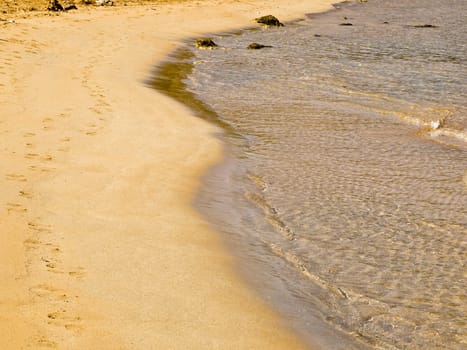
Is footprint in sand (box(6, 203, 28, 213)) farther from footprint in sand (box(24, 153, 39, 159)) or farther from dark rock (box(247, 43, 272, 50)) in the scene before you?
dark rock (box(247, 43, 272, 50))

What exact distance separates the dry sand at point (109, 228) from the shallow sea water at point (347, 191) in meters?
0.40

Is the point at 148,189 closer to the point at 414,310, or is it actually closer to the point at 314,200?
the point at 314,200

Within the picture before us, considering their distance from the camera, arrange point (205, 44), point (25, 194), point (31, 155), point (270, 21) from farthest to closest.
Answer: point (270, 21) → point (205, 44) → point (31, 155) → point (25, 194)

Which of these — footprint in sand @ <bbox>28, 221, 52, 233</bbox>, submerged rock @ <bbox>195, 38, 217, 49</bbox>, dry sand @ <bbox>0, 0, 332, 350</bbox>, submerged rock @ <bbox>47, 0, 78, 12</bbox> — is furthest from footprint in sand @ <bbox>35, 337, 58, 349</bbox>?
submerged rock @ <bbox>47, 0, 78, 12</bbox>

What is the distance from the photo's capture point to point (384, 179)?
357 inches

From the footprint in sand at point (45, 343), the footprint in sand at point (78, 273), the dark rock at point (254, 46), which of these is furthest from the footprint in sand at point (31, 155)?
the dark rock at point (254, 46)

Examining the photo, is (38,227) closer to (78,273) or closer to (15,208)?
(15,208)

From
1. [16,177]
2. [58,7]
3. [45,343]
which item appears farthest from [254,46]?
[45,343]

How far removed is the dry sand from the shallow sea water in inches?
15.7

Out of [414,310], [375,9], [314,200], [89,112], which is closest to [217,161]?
[314,200]

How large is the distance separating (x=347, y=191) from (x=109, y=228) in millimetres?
3146

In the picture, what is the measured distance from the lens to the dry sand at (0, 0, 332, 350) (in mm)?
4746

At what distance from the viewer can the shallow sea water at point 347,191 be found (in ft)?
18.7

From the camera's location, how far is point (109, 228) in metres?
6.47
